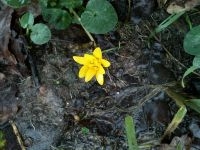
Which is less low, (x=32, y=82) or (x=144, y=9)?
(x=144, y=9)

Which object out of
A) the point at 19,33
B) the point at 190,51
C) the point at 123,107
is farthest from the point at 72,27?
the point at 190,51

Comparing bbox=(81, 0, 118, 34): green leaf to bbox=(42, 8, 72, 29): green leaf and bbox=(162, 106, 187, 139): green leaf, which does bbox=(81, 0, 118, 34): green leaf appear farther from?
bbox=(162, 106, 187, 139): green leaf

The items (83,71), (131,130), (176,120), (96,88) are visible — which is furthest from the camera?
(96,88)

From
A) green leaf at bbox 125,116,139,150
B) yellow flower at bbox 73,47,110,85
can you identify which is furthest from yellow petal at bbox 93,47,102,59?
green leaf at bbox 125,116,139,150

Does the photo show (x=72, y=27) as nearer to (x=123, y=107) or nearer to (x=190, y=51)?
(x=123, y=107)

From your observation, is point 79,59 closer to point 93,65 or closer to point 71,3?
point 93,65

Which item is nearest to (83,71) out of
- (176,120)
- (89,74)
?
(89,74)
